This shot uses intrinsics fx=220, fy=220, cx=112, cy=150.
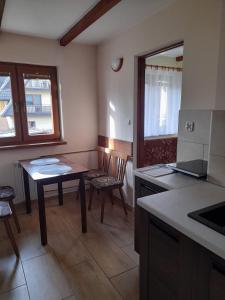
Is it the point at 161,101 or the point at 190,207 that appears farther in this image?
the point at 161,101

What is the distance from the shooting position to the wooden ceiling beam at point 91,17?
191 cm

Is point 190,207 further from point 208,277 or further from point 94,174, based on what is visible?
point 94,174

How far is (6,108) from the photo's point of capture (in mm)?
2934

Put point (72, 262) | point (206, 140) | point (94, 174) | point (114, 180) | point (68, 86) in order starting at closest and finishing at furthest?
point (206, 140) < point (72, 262) < point (114, 180) < point (94, 174) < point (68, 86)

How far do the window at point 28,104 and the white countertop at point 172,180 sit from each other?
2010mm

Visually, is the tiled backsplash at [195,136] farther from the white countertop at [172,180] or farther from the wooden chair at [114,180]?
the wooden chair at [114,180]

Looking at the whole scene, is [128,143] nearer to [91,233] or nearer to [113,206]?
[113,206]

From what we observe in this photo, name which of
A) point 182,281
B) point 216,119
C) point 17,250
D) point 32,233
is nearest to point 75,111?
point 32,233

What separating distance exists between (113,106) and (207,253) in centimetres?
248

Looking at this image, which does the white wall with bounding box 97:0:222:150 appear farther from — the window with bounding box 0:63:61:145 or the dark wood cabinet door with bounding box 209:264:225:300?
the dark wood cabinet door with bounding box 209:264:225:300

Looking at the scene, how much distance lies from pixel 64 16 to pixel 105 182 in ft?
6.22

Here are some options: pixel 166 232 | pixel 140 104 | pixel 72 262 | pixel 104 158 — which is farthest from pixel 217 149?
pixel 104 158

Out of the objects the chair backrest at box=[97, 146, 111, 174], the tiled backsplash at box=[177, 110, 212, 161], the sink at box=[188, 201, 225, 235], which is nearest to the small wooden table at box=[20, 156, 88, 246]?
the chair backrest at box=[97, 146, 111, 174]

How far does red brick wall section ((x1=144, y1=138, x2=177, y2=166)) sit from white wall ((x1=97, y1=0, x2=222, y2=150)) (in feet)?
2.51
